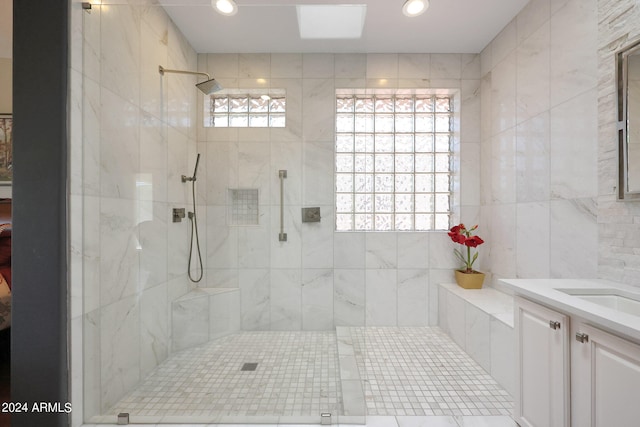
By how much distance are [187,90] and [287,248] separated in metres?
1.27

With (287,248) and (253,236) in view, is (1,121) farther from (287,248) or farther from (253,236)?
(287,248)

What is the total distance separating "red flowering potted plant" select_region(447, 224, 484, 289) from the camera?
2.54 metres

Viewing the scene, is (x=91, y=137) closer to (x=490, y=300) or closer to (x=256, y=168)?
(x=256, y=168)

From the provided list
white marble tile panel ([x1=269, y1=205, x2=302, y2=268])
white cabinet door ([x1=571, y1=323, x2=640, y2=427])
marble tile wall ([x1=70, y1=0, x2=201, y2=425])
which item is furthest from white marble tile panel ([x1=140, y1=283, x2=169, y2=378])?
white cabinet door ([x1=571, y1=323, x2=640, y2=427])

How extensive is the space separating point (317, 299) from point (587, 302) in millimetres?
1496

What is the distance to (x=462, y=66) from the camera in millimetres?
2805

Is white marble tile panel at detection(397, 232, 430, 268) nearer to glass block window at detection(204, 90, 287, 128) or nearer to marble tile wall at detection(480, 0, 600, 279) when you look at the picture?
marble tile wall at detection(480, 0, 600, 279)

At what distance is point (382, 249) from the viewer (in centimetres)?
277

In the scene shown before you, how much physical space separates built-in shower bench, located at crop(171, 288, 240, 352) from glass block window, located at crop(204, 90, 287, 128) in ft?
3.71

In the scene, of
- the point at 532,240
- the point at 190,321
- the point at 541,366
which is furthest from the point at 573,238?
the point at 190,321

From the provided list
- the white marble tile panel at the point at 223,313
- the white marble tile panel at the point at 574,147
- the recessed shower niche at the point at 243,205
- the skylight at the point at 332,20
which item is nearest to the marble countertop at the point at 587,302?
the white marble tile panel at the point at 574,147

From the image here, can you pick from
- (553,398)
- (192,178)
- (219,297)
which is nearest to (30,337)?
(219,297)

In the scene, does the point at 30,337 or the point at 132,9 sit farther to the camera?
the point at 132,9

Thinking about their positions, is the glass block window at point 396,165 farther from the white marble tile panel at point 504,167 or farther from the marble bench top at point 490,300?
the marble bench top at point 490,300
